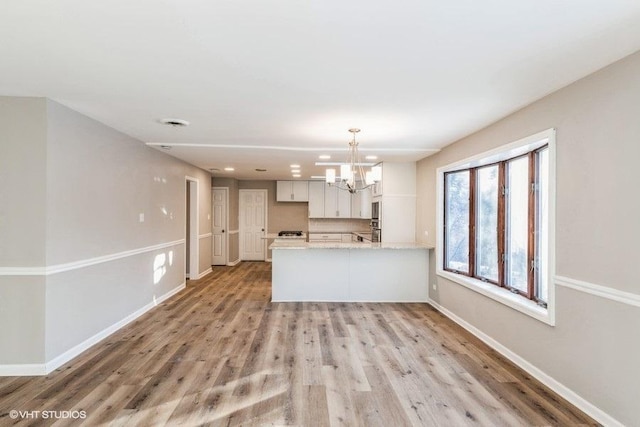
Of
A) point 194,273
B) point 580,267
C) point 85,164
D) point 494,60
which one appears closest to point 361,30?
point 494,60

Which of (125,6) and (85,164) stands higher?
(125,6)

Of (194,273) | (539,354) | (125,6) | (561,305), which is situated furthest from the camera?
(194,273)

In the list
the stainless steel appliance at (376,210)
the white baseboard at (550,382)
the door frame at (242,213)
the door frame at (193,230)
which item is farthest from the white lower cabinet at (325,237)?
the white baseboard at (550,382)

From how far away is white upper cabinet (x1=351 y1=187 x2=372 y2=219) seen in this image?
812cm

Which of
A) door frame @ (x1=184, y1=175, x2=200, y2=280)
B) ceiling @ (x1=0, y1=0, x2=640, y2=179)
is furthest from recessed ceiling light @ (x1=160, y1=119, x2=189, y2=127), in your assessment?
door frame @ (x1=184, y1=175, x2=200, y2=280)

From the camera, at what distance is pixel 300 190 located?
8.99 metres

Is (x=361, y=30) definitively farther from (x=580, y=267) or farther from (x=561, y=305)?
(x=561, y=305)

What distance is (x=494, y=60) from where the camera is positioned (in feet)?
6.90

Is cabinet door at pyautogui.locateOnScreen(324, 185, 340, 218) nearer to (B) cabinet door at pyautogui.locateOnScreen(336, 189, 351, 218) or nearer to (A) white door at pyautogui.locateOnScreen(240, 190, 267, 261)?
(B) cabinet door at pyautogui.locateOnScreen(336, 189, 351, 218)

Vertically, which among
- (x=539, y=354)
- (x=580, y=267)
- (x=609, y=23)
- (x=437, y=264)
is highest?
(x=609, y=23)

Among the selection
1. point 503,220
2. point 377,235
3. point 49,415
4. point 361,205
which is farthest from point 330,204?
point 49,415

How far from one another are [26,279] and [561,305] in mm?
4469

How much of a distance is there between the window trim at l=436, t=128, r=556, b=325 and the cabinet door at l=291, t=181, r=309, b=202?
463 centimetres

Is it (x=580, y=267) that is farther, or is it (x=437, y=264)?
(x=437, y=264)
